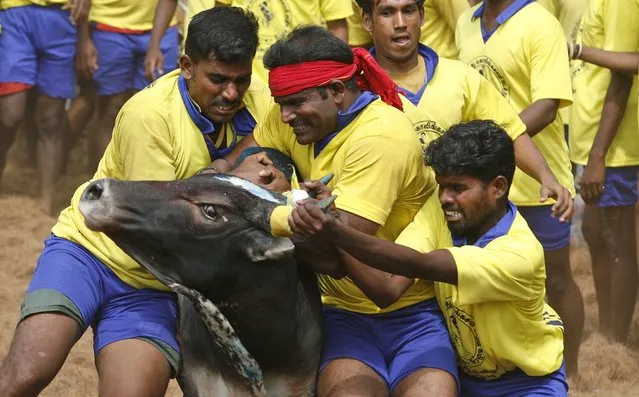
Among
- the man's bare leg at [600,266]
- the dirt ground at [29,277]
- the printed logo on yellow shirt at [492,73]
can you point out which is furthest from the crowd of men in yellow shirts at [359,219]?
the man's bare leg at [600,266]

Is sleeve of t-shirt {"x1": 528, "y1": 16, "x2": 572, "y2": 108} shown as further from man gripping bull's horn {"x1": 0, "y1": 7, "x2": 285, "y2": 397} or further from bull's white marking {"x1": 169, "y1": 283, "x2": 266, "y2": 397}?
bull's white marking {"x1": 169, "y1": 283, "x2": 266, "y2": 397}

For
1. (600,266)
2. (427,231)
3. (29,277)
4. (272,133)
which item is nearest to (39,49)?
(29,277)

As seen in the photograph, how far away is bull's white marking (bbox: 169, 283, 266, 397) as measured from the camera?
4816 millimetres

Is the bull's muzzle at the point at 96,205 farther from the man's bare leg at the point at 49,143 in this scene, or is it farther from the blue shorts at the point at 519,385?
the man's bare leg at the point at 49,143

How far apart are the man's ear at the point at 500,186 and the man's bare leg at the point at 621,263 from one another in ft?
11.0

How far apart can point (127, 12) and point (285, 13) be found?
2531 millimetres

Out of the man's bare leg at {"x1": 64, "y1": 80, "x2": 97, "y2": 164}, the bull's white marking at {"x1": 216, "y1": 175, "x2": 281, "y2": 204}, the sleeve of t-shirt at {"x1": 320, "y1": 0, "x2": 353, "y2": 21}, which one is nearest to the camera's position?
the bull's white marking at {"x1": 216, "y1": 175, "x2": 281, "y2": 204}

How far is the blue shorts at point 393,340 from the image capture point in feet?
17.2

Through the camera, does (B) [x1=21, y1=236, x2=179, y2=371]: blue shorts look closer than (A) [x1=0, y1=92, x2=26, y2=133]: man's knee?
Yes

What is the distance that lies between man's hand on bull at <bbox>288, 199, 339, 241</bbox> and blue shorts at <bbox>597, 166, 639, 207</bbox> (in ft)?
13.3

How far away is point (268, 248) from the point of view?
4805 mm

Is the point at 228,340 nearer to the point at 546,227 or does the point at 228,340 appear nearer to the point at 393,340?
the point at 393,340

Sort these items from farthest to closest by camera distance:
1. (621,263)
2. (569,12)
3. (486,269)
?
(569,12) → (621,263) → (486,269)

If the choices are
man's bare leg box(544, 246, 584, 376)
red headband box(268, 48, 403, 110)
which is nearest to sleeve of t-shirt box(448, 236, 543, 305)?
red headband box(268, 48, 403, 110)
